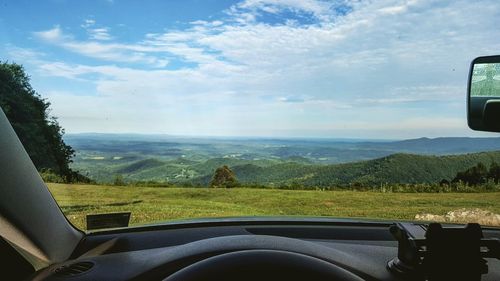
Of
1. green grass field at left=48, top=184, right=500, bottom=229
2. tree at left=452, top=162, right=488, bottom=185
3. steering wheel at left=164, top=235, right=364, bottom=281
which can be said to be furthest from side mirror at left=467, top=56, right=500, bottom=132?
green grass field at left=48, top=184, right=500, bottom=229

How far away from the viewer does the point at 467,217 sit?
366cm

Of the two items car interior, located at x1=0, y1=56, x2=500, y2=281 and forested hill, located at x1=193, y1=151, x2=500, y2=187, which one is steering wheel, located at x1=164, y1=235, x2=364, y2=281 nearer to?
car interior, located at x1=0, y1=56, x2=500, y2=281

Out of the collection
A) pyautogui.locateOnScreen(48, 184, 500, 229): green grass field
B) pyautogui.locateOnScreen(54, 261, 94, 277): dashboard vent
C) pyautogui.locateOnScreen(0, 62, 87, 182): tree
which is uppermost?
pyautogui.locateOnScreen(0, 62, 87, 182): tree

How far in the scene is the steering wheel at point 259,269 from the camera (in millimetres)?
1910

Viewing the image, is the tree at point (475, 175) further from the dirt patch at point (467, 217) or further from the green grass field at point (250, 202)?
the dirt patch at point (467, 217)

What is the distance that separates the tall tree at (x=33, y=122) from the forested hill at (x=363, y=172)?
1.14 metres

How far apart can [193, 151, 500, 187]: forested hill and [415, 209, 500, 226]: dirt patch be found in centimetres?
27

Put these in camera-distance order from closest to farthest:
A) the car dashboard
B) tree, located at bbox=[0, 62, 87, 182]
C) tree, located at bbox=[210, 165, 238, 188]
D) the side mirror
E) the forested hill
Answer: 1. the side mirror
2. the car dashboard
3. tree, located at bbox=[0, 62, 87, 182]
4. the forested hill
5. tree, located at bbox=[210, 165, 238, 188]

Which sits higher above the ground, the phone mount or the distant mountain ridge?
the distant mountain ridge

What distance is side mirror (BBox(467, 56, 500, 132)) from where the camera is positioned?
2.14 metres

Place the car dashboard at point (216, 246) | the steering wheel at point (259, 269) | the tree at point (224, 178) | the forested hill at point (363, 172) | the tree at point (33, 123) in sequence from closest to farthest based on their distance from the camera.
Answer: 1. the steering wheel at point (259, 269)
2. the car dashboard at point (216, 246)
3. the tree at point (33, 123)
4. the forested hill at point (363, 172)
5. the tree at point (224, 178)

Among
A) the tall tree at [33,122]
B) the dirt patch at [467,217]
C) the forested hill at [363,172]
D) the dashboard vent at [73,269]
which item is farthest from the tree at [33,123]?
the dirt patch at [467,217]

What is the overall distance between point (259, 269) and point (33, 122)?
198 centimetres

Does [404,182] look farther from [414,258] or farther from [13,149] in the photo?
[13,149]
